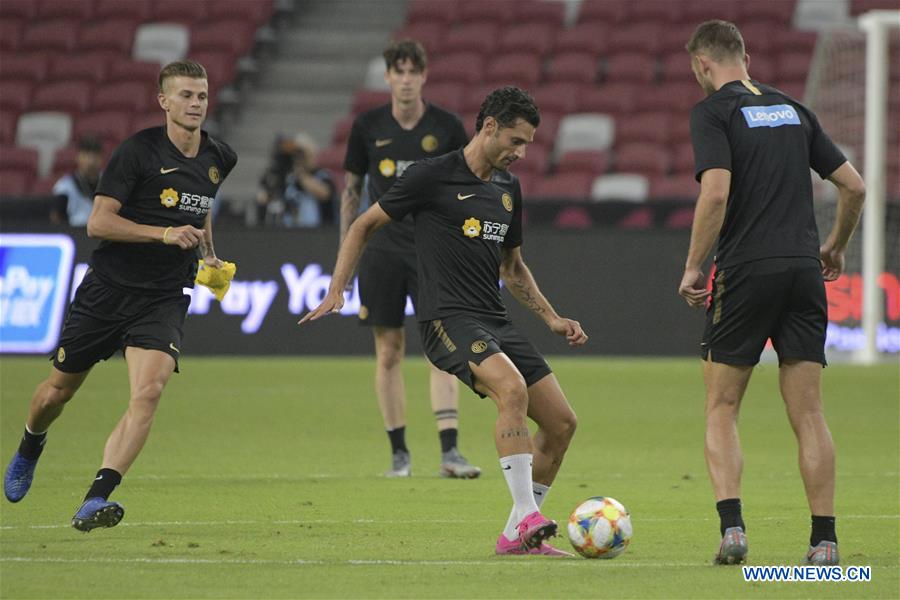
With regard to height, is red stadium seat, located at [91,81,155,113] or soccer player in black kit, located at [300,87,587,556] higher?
soccer player in black kit, located at [300,87,587,556]

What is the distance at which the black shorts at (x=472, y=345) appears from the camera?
7082 mm

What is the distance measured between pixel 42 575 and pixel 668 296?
1271cm

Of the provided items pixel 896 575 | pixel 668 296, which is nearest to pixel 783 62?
pixel 668 296

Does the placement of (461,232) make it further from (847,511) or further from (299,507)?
(847,511)

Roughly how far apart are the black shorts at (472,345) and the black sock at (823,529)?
1.43 m

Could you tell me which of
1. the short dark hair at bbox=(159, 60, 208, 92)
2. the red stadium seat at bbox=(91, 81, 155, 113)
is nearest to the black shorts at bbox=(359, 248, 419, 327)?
the short dark hair at bbox=(159, 60, 208, 92)

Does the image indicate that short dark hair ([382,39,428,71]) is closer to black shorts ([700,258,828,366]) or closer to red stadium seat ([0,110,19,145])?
black shorts ([700,258,828,366])

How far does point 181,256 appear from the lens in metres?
7.96

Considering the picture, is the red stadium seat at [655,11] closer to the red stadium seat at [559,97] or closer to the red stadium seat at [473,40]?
the red stadium seat at [559,97]

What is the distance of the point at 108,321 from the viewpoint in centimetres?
778

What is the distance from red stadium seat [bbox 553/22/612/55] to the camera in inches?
1025

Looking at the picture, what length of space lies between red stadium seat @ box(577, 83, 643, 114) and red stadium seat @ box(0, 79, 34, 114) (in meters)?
9.02

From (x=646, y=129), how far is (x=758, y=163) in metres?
A: 18.0

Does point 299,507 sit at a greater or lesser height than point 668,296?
greater
